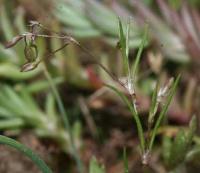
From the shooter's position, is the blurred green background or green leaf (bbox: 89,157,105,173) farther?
the blurred green background

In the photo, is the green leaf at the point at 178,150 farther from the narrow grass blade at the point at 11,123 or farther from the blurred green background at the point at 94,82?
the narrow grass blade at the point at 11,123

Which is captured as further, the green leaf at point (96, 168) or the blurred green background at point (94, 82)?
the blurred green background at point (94, 82)

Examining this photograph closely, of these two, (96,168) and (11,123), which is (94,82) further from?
(96,168)

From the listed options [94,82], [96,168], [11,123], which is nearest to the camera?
[96,168]

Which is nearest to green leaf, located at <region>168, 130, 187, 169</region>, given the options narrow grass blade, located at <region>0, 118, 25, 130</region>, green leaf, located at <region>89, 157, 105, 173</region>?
green leaf, located at <region>89, 157, 105, 173</region>

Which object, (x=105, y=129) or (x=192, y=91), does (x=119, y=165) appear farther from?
(x=192, y=91)

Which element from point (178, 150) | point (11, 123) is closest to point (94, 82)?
point (11, 123)

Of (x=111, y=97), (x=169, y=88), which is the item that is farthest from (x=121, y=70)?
(x=169, y=88)

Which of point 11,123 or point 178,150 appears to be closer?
point 178,150

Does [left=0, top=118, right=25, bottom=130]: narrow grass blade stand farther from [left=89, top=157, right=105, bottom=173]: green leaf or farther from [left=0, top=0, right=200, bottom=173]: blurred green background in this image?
[left=89, top=157, right=105, bottom=173]: green leaf

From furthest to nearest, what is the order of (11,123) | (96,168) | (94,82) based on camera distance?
(94,82) < (11,123) < (96,168)

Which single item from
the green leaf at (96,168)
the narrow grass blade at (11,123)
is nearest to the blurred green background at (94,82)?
the narrow grass blade at (11,123)
